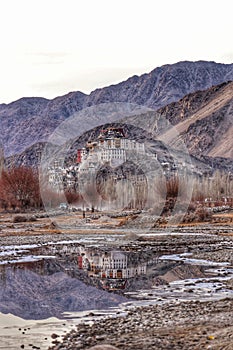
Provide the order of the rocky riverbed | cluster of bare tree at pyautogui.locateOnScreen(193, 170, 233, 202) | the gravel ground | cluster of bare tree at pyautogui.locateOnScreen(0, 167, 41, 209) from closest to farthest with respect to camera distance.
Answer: the gravel ground < the rocky riverbed < cluster of bare tree at pyautogui.locateOnScreen(0, 167, 41, 209) < cluster of bare tree at pyautogui.locateOnScreen(193, 170, 233, 202)

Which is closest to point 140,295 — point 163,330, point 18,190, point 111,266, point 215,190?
point 163,330

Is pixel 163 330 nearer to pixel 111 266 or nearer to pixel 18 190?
pixel 111 266

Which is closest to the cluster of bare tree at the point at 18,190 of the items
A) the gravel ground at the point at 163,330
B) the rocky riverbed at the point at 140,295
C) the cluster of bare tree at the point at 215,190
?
the cluster of bare tree at the point at 215,190

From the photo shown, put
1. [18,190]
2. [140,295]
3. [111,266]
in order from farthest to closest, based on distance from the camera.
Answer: [18,190], [111,266], [140,295]

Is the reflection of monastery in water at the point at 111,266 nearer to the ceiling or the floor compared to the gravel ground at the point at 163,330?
nearer to the floor

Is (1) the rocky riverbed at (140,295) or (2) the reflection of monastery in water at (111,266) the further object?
(2) the reflection of monastery in water at (111,266)

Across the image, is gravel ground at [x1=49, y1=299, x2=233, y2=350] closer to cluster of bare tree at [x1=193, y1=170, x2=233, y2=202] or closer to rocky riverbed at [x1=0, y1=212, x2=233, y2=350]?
rocky riverbed at [x1=0, y1=212, x2=233, y2=350]

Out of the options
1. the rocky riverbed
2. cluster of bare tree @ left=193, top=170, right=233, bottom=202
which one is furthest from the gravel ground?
cluster of bare tree @ left=193, top=170, right=233, bottom=202

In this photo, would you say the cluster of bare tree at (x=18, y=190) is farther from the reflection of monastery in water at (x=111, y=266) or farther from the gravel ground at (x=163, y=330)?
the gravel ground at (x=163, y=330)

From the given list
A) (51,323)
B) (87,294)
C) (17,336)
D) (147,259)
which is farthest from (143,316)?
(147,259)

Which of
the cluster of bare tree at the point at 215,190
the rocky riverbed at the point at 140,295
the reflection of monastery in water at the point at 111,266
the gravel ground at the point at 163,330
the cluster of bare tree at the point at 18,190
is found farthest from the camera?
the cluster of bare tree at the point at 215,190

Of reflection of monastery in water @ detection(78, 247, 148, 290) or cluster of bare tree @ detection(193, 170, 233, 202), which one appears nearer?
reflection of monastery in water @ detection(78, 247, 148, 290)
